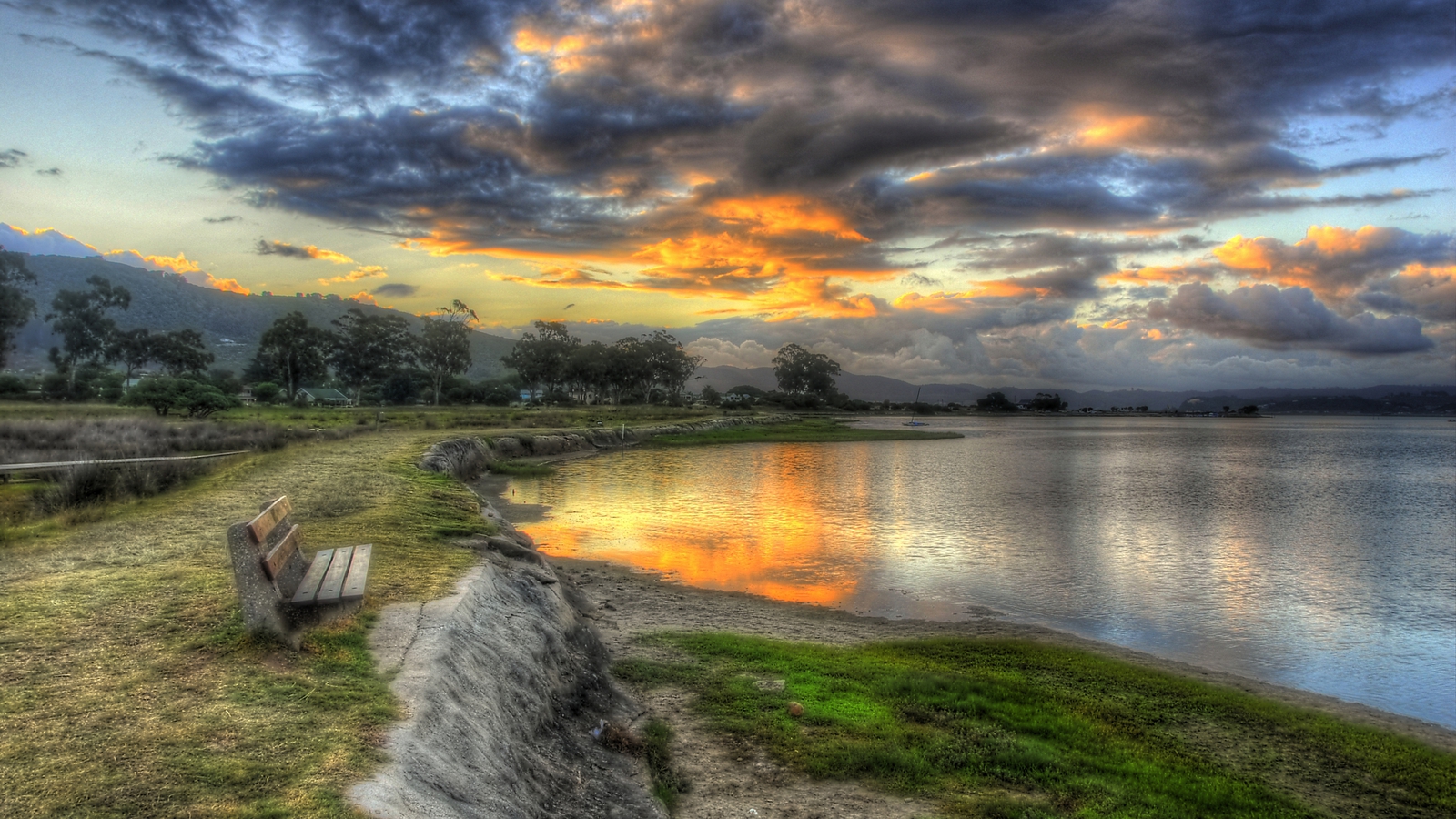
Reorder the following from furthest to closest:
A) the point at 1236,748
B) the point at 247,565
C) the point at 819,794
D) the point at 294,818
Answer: the point at 1236,748, the point at 819,794, the point at 247,565, the point at 294,818

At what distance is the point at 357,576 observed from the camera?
6.48 m

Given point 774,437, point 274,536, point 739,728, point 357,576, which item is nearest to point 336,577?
point 357,576

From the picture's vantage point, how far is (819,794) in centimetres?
564

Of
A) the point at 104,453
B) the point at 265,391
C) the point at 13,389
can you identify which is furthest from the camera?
the point at 265,391

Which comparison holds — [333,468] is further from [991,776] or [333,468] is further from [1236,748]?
[1236,748]

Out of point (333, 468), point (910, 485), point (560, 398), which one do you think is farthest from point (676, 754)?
point (560, 398)

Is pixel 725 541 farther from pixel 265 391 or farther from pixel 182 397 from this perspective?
pixel 265 391

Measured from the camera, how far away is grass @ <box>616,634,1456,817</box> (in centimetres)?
586

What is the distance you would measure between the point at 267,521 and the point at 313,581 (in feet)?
3.03

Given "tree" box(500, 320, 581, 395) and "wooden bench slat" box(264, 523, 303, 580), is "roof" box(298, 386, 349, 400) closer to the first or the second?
"tree" box(500, 320, 581, 395)

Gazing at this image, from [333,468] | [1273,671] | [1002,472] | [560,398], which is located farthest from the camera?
[560,398]

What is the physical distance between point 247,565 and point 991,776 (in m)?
5.98

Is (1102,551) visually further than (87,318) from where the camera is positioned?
No

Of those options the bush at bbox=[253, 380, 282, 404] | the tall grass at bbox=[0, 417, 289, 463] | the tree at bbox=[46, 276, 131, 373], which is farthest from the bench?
the tree at bbox=[46, 276, 131, 373]
